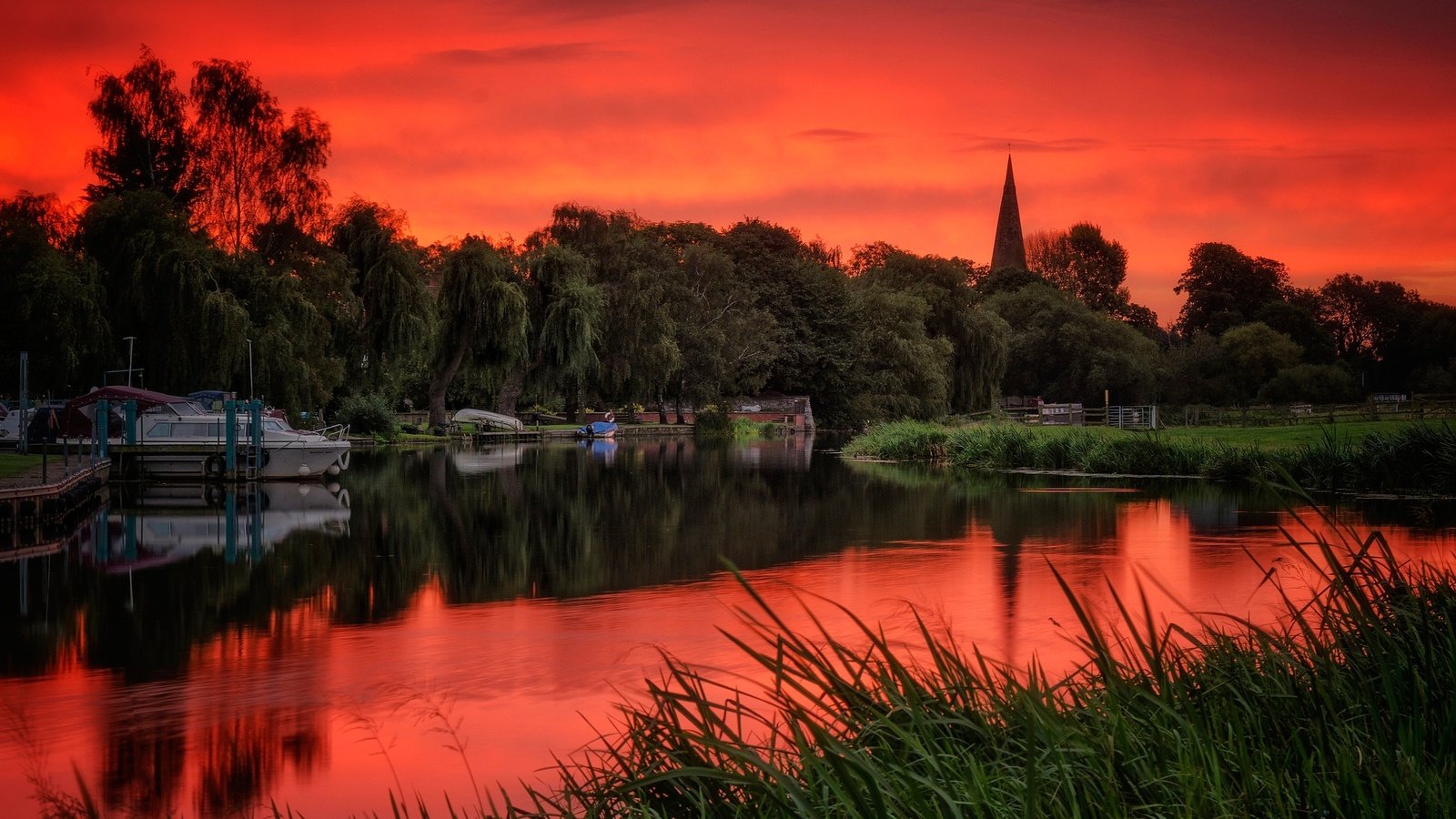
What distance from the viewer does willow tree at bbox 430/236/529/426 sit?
59125mm

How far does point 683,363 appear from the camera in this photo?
76125 millimetres

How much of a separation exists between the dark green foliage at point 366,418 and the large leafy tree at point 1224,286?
69.6 meters

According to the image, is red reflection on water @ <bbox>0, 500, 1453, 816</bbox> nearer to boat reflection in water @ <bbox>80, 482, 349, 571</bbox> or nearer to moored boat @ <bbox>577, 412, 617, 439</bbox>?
boat reflection in water @ <bbox>80, 482, 349, 571</bbox>

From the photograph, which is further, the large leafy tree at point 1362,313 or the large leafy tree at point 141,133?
the large leafy tree at point 1362,313

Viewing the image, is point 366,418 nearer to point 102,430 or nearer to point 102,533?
point 102,430

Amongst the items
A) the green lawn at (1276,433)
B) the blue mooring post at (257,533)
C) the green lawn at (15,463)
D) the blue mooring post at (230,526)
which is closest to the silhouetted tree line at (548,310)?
the green lawn at (15,463)

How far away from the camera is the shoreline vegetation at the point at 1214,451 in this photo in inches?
1107

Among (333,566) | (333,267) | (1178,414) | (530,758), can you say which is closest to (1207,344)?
(1178,414)

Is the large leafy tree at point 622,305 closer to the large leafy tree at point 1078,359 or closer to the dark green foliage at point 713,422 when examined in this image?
the dark green foliage at point 713,422

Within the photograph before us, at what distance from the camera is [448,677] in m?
11.6

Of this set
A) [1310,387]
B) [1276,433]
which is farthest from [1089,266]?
[1276,433]

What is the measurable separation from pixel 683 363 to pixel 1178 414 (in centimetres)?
2713

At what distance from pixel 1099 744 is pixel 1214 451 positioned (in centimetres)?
3195

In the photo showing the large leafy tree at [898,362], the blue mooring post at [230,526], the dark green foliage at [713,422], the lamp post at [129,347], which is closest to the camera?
the blue mooring post at [230,526]
